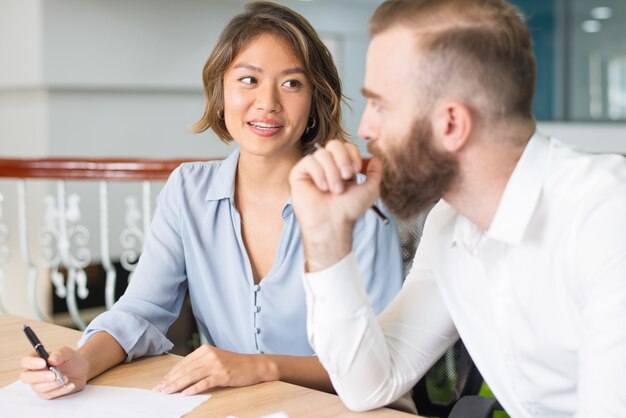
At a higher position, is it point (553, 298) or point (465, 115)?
point (465, 115)

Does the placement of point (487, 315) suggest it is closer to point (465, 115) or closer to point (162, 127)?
point (465, 115)

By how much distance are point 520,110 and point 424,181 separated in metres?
0.19

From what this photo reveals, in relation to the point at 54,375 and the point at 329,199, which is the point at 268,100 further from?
the point at 54,375

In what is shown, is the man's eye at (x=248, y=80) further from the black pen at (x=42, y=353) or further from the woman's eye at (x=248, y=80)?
the black pen at (x=42, y=353)

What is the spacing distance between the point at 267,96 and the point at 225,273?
0.44 meters

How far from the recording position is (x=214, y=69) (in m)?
2.26

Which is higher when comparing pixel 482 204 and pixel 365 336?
pixel 482 204

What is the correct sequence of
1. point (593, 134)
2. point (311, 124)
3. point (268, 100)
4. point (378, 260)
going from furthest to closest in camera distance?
point (593, 134), point (311, 124), point (268, 100), point (378, 260)

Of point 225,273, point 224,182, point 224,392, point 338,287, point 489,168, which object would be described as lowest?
point 224,392

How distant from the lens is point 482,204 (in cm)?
146

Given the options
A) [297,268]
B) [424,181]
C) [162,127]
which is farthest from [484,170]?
[162,127]

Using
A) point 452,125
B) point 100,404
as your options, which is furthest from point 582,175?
point 100,404

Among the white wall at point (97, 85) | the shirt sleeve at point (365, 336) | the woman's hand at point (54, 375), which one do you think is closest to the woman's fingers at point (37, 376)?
the woman's hand at point (54, 375)

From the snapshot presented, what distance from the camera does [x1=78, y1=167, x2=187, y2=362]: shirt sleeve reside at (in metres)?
1.90
